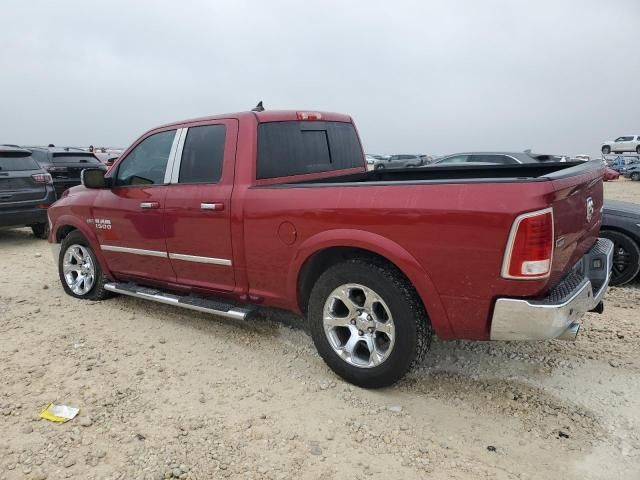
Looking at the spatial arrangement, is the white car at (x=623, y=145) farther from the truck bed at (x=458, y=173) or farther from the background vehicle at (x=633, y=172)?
the truck bed at (x=458, y=173)

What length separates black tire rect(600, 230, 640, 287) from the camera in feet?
16.7

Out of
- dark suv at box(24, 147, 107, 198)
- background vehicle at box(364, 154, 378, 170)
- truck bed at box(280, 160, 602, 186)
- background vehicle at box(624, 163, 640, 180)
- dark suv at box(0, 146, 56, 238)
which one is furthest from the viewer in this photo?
background vehicle at box(624, 163, 640, 180)

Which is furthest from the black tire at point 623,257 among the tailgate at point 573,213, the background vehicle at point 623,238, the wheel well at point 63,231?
the wheel well at point 63,231

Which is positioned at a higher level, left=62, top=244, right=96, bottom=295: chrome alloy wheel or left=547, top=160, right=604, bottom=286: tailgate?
left=547, top=160, right=604, bottom=286: tailgate

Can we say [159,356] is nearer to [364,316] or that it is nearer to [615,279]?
[364,316]

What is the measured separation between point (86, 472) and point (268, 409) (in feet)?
3.35

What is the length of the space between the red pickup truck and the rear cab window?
13mm

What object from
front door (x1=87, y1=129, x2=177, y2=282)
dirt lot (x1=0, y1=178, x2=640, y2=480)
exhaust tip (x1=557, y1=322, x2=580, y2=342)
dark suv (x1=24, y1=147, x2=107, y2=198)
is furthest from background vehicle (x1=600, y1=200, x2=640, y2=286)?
dark suv (x1=24, y1=147, x2=107, y2=198)

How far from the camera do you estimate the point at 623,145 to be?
4147 centimetres

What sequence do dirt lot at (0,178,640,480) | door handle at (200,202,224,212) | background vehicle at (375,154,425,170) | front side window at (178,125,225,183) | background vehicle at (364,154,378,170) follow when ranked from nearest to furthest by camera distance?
1. dirt lot at (0,178,640,480)
2. door handle at (200,202,224,212)
3. front side window at (178,125,225,183)
4. background vehicle at (364,154,378,170)
5. background vehicle at (375,154,425,170)

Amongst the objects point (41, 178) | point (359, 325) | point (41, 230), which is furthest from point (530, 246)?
point (41, 230)

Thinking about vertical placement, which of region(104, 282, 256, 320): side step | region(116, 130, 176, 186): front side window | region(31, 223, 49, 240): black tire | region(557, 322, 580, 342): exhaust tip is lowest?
region(31, 223, 49, 240): black tire

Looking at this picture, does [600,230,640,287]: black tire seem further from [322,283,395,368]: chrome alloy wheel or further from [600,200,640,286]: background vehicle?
[322,283,395,368]: chrome alloy wheel

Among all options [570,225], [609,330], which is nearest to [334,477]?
[570,225]
